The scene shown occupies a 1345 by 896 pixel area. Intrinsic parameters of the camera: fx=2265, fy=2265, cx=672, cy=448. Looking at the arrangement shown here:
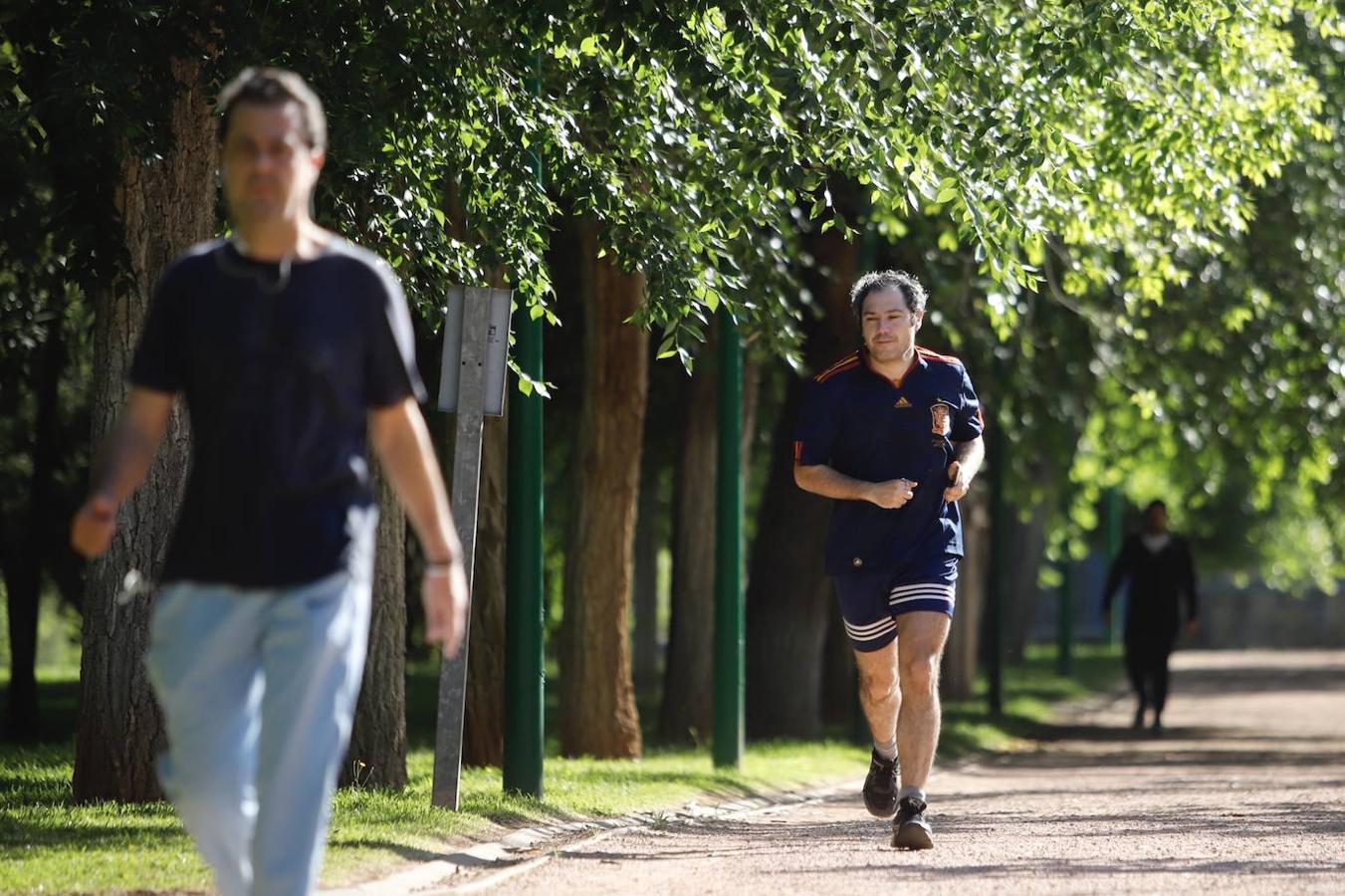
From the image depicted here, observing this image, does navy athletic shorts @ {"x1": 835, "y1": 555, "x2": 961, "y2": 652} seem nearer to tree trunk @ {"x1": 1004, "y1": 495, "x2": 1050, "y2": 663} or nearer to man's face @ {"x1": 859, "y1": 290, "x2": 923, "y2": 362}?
man's face @ {"x1": 859, "y1": 290, "x2": 923, "y2": 362}

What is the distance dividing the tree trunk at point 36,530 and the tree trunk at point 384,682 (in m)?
6.74

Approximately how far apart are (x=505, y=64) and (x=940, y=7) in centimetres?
198

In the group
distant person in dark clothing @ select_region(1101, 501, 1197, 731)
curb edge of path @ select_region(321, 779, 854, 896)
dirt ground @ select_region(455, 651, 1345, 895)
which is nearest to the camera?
curb edge of path @ select_region(321, 779, 854, 896)

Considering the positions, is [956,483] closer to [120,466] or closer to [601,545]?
[120,466]

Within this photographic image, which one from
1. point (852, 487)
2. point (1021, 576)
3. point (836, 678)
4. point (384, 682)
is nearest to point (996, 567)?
point (836, 678)

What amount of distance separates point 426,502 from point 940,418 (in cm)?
395

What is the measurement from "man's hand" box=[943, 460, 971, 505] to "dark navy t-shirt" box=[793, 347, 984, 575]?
0.15 feet

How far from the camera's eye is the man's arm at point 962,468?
8.48 m

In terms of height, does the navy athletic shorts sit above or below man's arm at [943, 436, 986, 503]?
below

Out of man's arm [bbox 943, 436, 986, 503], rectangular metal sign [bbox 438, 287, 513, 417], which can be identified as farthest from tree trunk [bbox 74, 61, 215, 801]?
man's arm [bbox 943, 436, 986, 503]

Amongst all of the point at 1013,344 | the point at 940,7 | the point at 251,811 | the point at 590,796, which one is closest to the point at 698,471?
the point at 1013,344

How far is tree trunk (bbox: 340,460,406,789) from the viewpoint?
1090cm

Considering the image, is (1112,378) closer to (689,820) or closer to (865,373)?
(689,820)

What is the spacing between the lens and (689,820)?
10742mm
